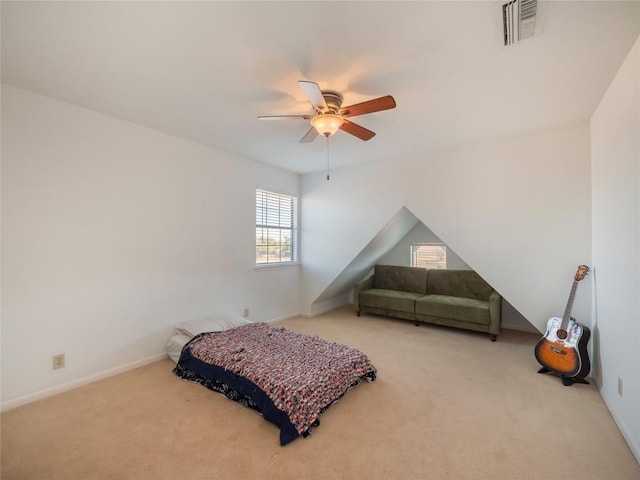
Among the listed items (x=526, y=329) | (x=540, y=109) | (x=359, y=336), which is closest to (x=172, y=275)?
(x=359, y=336)

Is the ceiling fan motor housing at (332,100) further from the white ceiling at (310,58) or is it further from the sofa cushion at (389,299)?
the sofa cushion at (389,299)

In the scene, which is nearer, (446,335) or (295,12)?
(295,12)

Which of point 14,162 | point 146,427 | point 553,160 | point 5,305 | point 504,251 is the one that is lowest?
point 146,427

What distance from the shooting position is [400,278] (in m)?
5.10

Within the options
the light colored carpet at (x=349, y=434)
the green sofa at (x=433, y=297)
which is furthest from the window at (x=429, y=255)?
the light colored carpet at (x=349, y=434)

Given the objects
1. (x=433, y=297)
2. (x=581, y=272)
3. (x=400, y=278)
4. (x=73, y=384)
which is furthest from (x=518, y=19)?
(x=73, y=384)

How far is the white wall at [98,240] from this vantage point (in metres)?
2.28

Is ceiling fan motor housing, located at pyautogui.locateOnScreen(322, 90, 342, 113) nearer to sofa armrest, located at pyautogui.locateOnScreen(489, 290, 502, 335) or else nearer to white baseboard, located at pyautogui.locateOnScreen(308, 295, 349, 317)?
sofa armrest, located at pyautogui.locateOnScreen(489, 290, 502, 335)

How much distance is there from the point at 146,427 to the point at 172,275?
1.65 m

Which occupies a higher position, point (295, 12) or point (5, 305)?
point (295, 12)

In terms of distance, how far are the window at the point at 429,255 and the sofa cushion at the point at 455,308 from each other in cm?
72

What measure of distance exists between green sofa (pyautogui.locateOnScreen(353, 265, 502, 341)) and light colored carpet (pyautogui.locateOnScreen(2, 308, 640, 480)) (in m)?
1.06

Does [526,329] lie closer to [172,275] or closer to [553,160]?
[553,160]

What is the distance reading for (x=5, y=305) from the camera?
2213mm
